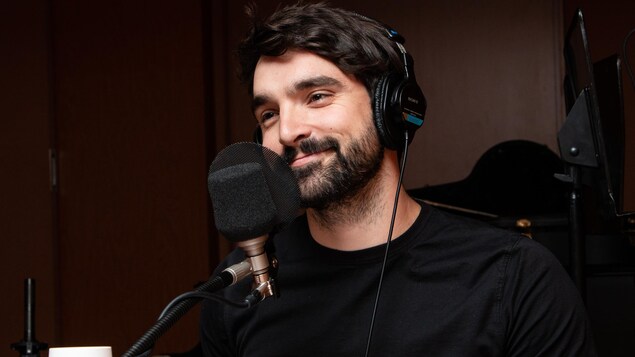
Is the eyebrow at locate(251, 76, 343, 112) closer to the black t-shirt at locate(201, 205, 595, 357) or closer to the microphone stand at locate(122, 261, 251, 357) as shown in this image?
the black t-shirt at locate(201, 205, 595, 357)

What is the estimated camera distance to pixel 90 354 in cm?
99

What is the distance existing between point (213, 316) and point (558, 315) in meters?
0.60

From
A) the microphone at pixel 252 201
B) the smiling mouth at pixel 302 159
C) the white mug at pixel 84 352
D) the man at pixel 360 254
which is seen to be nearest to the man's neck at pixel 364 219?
the man at pixel 360 254

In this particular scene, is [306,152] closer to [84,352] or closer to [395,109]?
[395,109]

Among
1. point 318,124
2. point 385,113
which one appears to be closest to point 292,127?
point 318,124

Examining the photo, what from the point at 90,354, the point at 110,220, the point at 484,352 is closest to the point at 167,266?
the point at 110,220

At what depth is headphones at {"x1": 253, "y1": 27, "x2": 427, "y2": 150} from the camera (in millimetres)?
1514

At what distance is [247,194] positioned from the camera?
3.67 feet

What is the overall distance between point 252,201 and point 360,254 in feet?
1.50

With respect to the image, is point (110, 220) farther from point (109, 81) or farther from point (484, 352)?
point (484, 352)

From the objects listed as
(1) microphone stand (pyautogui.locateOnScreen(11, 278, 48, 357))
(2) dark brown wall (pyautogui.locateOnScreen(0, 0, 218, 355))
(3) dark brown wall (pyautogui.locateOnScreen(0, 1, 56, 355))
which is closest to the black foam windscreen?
(1) microphone stand (pyautogui.locateOnScreen(11, 278, 48, 357))

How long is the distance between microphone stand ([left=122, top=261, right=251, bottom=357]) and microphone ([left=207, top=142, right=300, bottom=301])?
4 cm

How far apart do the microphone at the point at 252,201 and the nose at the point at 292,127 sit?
0.89 ft

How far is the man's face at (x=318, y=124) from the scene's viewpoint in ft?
4.85
